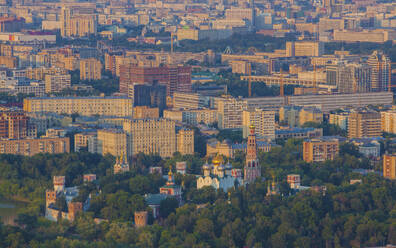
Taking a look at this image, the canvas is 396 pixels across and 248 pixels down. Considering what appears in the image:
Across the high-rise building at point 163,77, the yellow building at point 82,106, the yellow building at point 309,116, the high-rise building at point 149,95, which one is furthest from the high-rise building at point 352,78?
the yellow building at point 82,106

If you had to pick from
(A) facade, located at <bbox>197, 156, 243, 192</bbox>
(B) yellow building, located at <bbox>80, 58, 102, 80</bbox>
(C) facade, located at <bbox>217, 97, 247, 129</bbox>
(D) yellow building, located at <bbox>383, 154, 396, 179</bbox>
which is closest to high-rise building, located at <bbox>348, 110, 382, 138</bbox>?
(C) facade, located at <bbox>217, 97, 247, 129</bbox>

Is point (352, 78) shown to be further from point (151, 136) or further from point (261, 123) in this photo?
point (151, 136)

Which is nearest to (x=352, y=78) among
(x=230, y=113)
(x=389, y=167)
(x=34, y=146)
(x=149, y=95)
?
(x=149, y=95)

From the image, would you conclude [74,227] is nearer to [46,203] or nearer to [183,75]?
[46,203]

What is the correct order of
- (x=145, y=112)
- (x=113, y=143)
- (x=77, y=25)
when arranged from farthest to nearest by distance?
(x=77, y=25), (x=145, y=112), (x=113, y=143)

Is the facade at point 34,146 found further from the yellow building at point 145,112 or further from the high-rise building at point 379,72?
the high-rise building at point 379,72
